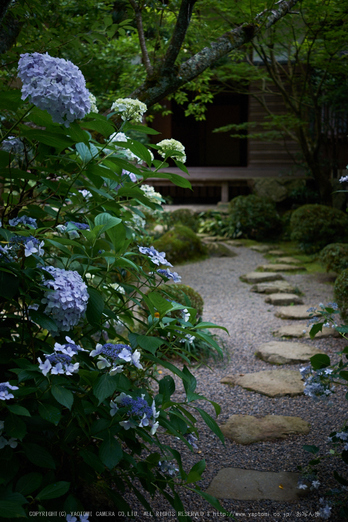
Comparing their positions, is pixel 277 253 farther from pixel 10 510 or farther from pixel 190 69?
pixel 10 510

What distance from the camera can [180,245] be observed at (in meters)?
7.91

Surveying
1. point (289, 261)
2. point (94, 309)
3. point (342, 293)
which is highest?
point (94, 309)

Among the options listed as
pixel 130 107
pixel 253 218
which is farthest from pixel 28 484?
pixel 253 218

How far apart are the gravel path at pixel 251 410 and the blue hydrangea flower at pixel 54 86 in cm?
161

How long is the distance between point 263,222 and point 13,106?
8.71 meters

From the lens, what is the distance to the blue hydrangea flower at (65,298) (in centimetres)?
114

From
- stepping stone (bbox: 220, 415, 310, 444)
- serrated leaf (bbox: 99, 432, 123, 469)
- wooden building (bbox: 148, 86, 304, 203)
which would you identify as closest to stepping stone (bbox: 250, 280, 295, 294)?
stepping stone (bbox: 220, 415, 310, 444)

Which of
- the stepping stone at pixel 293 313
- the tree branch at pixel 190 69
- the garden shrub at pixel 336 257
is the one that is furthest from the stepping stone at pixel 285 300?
the tree branch at pixel 190 69

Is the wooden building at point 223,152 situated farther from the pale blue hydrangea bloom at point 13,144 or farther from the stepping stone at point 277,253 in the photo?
the pale blue hydrangea bloom at point 13,144

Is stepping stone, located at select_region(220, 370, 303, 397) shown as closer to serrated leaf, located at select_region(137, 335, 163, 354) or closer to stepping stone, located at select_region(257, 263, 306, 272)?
serrated leaf, located at select_region(137, 335, 163, 354)

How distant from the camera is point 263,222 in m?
9.53

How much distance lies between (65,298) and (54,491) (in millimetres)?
481

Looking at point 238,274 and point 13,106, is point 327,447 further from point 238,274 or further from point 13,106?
point 238,274

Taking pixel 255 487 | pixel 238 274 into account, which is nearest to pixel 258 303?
pixel 238 274
